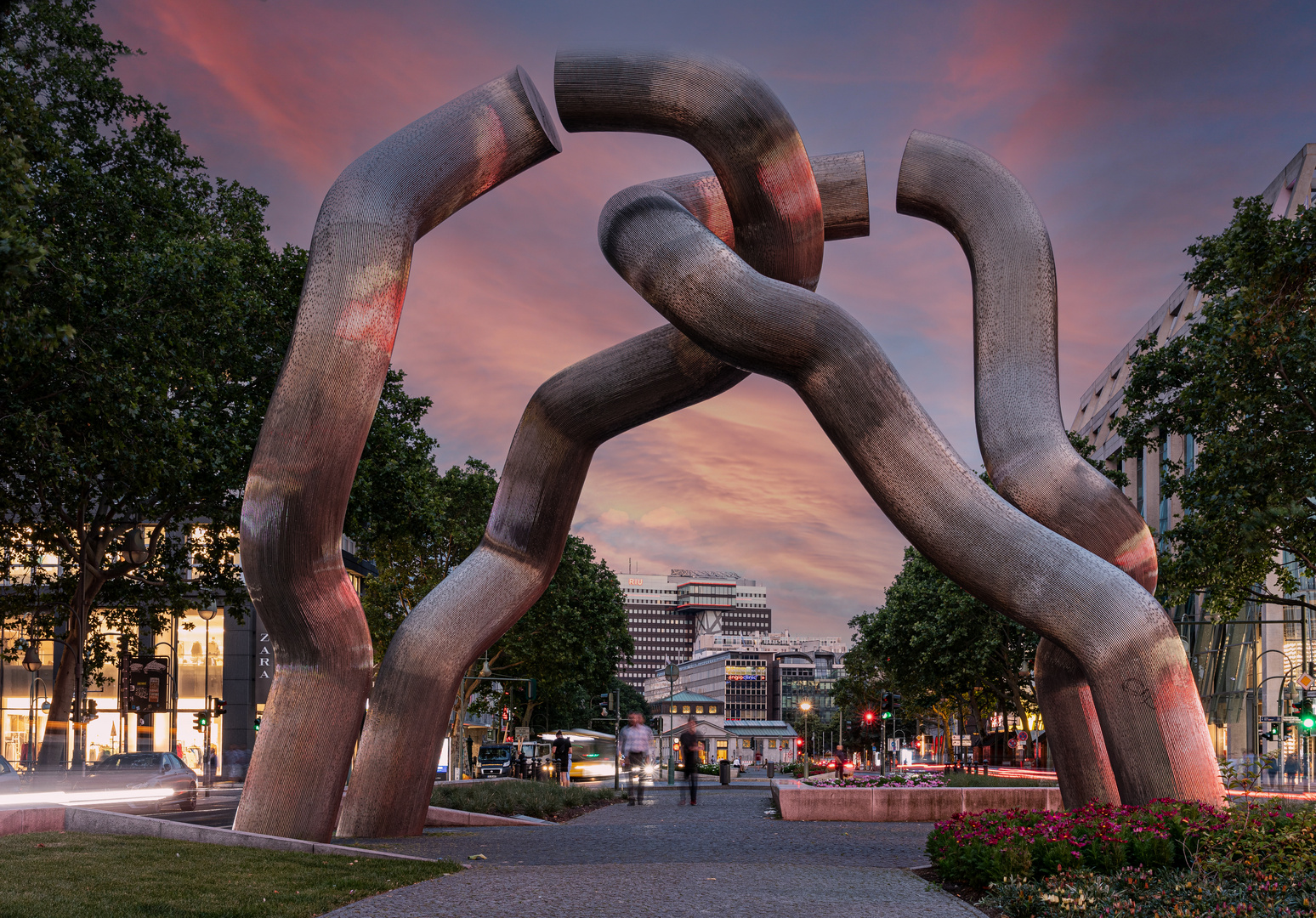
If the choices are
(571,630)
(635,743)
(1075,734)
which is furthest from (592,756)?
(1075,734)

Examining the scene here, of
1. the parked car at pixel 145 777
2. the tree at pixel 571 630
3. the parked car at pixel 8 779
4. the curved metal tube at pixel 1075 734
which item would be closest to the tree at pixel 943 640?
the tree at pixel 571 630

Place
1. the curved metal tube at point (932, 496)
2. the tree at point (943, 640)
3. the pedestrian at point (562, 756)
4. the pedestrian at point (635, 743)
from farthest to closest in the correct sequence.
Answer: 1. the tree at point (943, 640)
2. the pedestrian at point (562, 756)
3. the pedestrian at point (635, 743)
4. the curved metal tube at point (932, 496)

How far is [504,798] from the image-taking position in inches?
890

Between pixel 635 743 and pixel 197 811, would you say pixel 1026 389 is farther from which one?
pixel 197 811

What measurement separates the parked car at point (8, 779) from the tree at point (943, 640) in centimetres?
3583

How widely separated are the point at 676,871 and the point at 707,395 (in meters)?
6.58

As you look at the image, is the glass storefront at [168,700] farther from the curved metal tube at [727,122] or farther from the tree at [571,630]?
the curved metal tube at [727,122]

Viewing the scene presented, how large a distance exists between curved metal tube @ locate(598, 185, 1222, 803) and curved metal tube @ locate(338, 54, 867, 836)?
1340 millimetres

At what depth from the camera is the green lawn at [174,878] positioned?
845 cm

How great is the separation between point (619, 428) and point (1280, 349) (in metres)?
15.5

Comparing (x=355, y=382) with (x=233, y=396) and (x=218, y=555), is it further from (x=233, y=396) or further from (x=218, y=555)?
(x=218, y=555)

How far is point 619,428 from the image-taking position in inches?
641

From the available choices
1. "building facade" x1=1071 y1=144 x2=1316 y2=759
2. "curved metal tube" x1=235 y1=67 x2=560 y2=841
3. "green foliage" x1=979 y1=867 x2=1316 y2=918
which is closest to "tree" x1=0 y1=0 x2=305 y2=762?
"curved metal tube" x1=235 y1=67 x2=560 y2=841

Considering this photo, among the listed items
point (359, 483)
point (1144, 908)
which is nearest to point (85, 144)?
point (359, 483)
